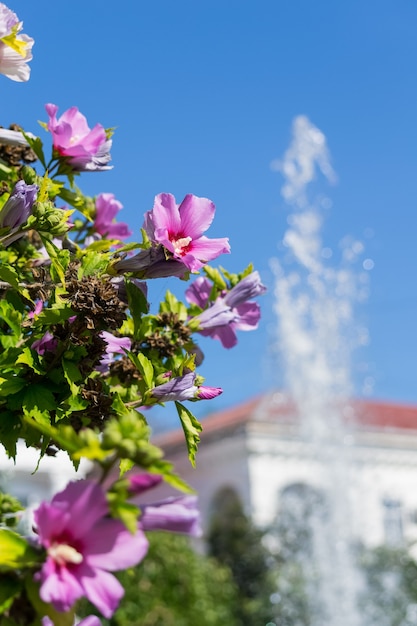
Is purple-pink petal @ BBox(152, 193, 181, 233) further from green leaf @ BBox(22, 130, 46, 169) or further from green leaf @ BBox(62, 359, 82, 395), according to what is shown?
green leaf @ BBox(22, 130, 46, 169)

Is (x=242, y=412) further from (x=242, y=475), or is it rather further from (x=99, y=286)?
(x=99, y=286)

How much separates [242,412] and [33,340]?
2625 centimetres

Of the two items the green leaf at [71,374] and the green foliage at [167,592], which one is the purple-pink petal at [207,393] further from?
the green foliage at [167,592]

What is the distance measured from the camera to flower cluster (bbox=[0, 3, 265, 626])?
84 centimetres

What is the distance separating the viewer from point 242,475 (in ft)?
78.5

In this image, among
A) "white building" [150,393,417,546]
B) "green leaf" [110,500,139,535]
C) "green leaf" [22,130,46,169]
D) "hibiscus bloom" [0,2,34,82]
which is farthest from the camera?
"white building" [150,393,417,546]

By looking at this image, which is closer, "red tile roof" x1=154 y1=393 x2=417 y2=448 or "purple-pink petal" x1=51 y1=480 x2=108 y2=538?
"purple-pink petal" x1=51 y1=480 x2=108 y2=538

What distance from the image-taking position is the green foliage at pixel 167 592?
11.3 metres

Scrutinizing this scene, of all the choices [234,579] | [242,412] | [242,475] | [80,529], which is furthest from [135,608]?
[242,412]

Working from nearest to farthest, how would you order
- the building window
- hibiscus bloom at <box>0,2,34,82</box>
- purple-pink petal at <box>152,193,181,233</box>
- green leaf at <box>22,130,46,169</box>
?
purple-pink petal at <box>152,193,181,233</box> < hibiscus bloom at <box>0,2,34,82</box> < green leaf at <box>22,130,46,169</box> < the building window

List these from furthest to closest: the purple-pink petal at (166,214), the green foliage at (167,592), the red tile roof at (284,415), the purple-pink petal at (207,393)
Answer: the red tile roof at (284,415) < the green foliage at (167,592) < the purple-pink petal at (207,393) < the purple-pink petal at (166,214)

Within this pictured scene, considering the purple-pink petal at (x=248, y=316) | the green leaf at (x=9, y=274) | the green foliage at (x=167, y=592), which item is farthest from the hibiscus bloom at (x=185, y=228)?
the green foliage at (x=167, y=592)

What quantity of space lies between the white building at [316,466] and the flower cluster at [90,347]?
21.0 meters

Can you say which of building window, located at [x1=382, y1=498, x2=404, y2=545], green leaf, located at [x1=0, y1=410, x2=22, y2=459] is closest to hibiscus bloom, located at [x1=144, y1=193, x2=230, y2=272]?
green leaf, located at [x1=0, y1=410, x2=22, y2=459]
